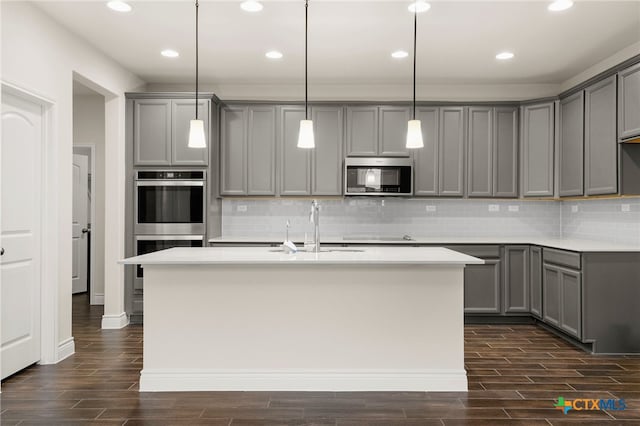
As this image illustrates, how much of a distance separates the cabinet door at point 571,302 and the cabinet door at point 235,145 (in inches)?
132

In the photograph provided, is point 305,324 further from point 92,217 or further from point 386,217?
point 92,217

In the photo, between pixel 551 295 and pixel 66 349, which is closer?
pixel 66 349

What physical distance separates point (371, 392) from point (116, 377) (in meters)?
1.81

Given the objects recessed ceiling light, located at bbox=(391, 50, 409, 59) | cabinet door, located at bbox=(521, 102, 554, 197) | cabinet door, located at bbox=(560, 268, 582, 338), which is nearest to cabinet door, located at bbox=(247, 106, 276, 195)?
recessed ceiling light, located at bbox=(391, 50, 409, 59)

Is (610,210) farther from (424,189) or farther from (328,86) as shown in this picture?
(328,86)

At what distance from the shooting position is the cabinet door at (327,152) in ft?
17.8

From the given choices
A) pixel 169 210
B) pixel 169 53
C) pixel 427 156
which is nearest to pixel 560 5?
A: pixel 427 156

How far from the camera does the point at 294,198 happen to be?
5.55m

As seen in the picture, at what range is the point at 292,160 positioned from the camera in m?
5.41

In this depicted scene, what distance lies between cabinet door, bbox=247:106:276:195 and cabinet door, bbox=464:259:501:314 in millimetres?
2352

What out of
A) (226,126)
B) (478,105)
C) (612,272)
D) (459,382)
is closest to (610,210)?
(612,272)

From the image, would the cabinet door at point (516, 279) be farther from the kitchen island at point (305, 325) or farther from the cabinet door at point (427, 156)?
the kitchen island at point (305, 325)

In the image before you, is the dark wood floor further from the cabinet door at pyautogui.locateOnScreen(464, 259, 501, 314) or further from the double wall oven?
the double wall oven

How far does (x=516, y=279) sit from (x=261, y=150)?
3.08 metres
